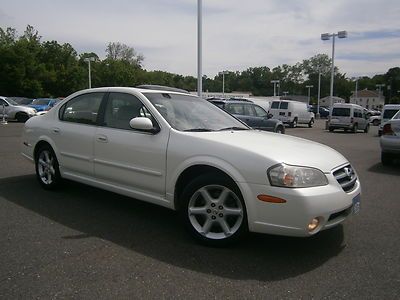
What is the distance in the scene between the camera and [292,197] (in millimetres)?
3555

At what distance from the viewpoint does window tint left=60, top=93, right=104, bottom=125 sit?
5.37m

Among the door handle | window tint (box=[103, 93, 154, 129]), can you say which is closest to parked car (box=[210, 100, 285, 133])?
window tint (box=[103, 93, 154, 129])

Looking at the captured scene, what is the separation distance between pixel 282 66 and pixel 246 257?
145714mm

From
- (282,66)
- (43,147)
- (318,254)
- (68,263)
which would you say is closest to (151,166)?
(68,263)

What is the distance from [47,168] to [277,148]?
3615 mm

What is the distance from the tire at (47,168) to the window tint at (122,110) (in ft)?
4.20

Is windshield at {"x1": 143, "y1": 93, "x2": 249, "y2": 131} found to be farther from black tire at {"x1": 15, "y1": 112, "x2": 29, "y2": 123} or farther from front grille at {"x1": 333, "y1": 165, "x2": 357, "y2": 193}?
black tire at {"x1": 15, "y1": 112, "x2": 29, "y2": 123}

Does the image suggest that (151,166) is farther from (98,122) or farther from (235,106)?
(235,106)

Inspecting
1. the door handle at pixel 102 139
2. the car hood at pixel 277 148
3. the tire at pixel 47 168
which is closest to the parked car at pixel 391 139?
the car hood at pixel 277 148

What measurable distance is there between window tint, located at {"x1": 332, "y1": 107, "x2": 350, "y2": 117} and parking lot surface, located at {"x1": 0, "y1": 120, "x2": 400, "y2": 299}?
2147 centimetres

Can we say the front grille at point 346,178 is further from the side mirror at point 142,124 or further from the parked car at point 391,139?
the parked car at point 391,139

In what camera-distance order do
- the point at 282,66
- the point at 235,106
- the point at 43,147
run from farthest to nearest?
the point at 282,66 → the point at 235,106 → the point at 43,147

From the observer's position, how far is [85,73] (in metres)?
67.3

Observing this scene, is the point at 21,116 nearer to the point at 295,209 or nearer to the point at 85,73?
the point at 295,209
